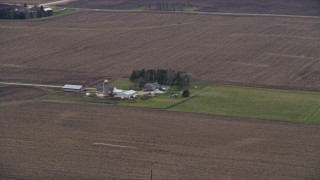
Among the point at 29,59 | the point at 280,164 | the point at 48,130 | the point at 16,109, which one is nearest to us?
the point at 280,164

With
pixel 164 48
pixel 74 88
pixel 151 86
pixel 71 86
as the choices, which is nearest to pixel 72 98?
pixel 74 88

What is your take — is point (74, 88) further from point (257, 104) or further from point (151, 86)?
point (257, 104)

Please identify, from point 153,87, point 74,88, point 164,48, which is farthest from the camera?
point 164,48

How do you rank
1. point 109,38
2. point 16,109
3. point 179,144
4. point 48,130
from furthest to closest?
point 109,38
point 16,109
point 48,130
point 179,144

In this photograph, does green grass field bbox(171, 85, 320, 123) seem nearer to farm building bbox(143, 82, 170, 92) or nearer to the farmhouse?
farm building bbox(143, 82, 170, 92)

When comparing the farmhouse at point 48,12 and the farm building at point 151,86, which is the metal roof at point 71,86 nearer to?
the farm building at point 151,86

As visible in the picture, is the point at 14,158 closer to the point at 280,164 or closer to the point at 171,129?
the point at 171,129

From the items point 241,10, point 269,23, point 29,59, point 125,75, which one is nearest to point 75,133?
point 125,75
